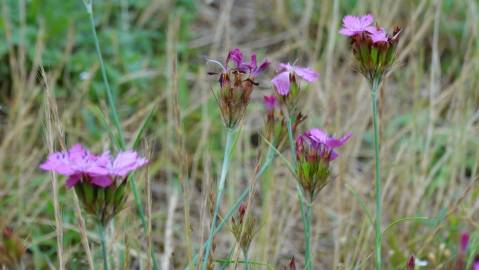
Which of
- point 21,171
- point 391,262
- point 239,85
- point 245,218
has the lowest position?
point 391,262

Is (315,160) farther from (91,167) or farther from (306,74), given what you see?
(91,167)

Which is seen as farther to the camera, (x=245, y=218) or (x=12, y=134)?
(x=12, y=134)

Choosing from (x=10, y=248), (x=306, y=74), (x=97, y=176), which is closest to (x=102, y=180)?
(x=97, y=176)

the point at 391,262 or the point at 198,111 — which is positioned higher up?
the point at 198,111

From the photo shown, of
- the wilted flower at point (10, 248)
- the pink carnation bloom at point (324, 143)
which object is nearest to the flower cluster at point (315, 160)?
the pink carnation bloom at point (324, 143)

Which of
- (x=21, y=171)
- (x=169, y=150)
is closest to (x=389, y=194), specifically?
(x=169, y=150)

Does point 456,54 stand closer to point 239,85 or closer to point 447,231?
point 447,231

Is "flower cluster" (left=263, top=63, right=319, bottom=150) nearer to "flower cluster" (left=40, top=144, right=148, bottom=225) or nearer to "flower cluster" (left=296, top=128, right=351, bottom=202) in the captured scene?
"flower cluster" (left=296, top=128, right=351, bottom=202)
